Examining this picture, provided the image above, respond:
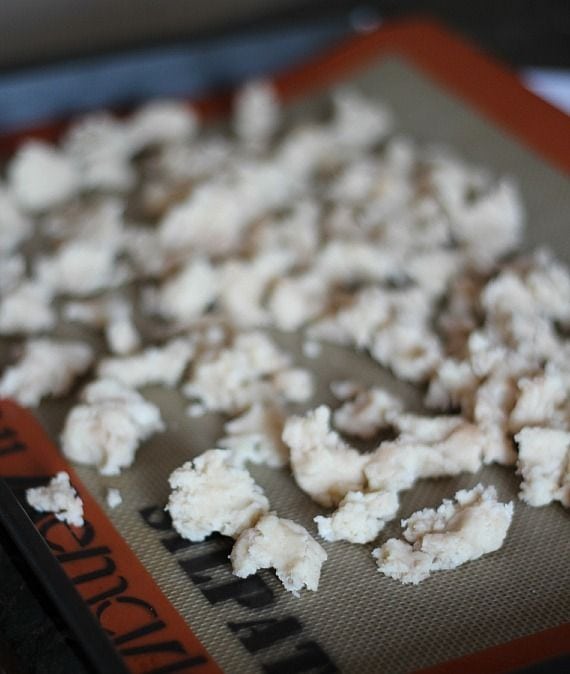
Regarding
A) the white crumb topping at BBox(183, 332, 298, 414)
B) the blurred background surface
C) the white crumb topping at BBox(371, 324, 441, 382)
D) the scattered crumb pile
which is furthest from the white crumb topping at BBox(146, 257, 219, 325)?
the blurred background surface

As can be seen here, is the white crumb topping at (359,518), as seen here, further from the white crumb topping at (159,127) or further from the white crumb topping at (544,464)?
the white crumb topping at (159,127)

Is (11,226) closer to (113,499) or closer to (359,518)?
(113,499)

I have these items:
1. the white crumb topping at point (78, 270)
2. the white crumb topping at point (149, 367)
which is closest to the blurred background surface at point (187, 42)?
the white crumb topping at point (78, 270)

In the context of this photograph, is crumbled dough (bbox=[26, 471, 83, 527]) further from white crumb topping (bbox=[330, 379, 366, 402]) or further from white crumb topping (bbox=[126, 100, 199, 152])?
white crumb topping (bbox=[126, 100, 199, 152])

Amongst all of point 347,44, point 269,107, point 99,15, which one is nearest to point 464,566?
point 269,107

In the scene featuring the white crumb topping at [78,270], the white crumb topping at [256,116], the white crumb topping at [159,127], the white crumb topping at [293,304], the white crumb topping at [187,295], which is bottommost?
the white crumb topping at [293,304]

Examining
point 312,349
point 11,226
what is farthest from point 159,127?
point 312,349

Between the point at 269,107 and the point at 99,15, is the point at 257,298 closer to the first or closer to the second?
the point at 269,107
